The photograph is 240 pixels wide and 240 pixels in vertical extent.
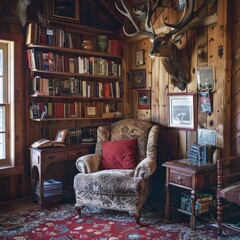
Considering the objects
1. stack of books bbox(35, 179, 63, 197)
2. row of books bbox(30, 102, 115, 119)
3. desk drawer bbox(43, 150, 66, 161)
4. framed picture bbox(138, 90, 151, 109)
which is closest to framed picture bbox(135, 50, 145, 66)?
framed picture bbox(138, 90, 151, 109)

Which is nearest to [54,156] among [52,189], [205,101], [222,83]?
[52,189]

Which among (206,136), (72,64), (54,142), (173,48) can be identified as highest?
(173,48)

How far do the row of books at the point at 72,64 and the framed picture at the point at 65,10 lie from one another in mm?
493

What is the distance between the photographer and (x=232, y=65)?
3.27 metres

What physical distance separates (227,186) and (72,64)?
2450 millimetres

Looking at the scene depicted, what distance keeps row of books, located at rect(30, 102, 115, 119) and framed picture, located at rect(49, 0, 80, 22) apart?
112 centimetres

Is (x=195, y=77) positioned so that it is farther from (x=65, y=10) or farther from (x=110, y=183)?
(x=65, y=10)

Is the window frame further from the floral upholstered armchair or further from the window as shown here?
the floral upholstered armchair

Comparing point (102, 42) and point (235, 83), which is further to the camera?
point (102, 42)

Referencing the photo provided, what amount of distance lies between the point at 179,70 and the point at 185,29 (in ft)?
1.61

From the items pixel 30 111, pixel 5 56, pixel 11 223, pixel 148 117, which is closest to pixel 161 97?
pixel 148 117

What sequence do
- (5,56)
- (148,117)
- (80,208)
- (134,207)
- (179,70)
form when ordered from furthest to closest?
(148,117)
(5,56)
(179,70)
(80,208)
(134,207)

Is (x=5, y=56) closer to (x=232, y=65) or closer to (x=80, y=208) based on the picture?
(x=80, y=208)

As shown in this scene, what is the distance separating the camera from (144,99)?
434 cm
